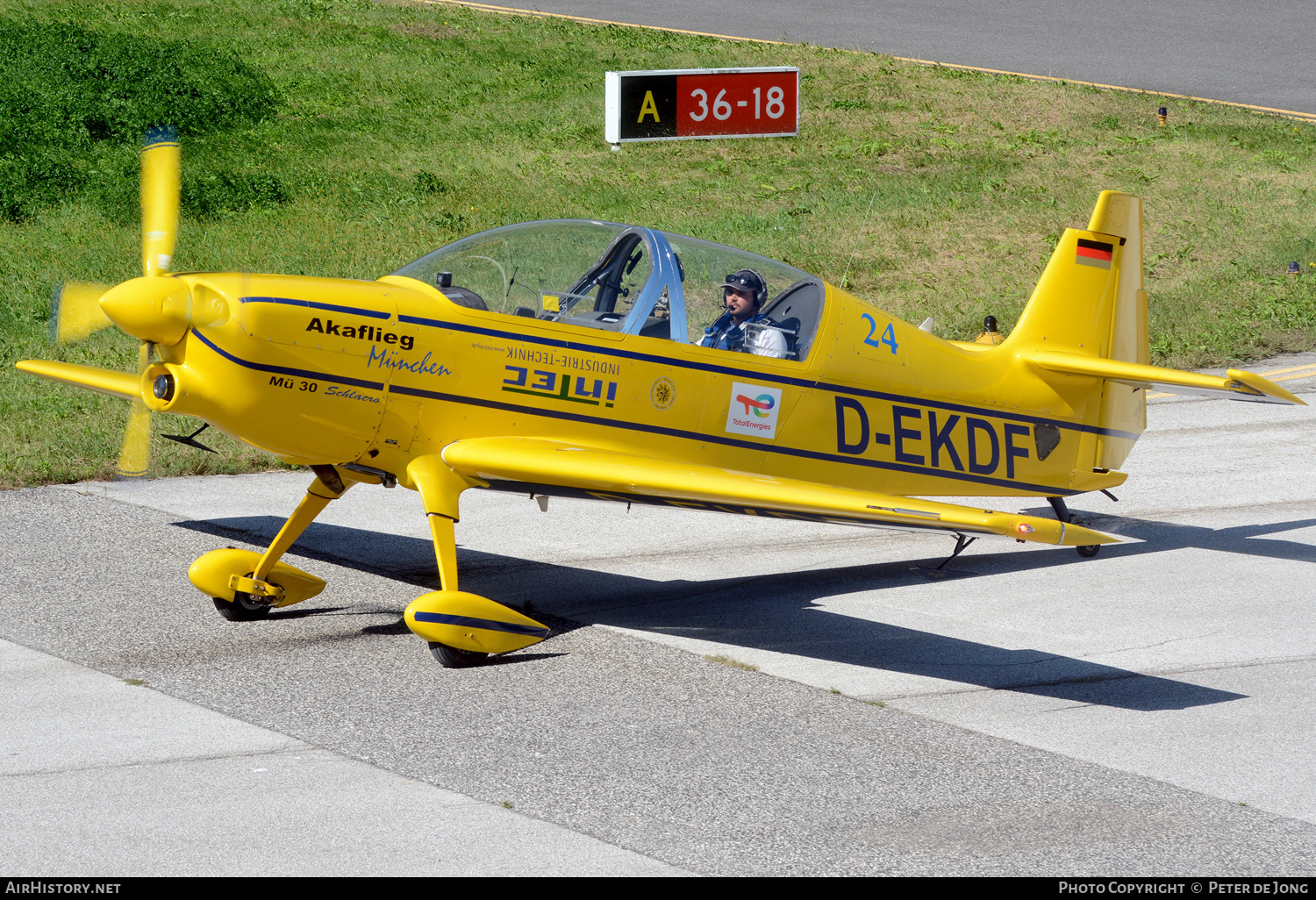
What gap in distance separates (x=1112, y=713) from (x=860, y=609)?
6.85 ft

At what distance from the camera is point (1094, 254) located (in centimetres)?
977

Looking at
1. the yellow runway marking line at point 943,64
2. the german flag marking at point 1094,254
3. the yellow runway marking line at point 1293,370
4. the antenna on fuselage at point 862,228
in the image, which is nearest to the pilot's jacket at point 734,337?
the german flag marking at point 1094,254

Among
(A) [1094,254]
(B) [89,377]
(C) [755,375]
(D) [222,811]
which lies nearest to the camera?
(D) [222,811]

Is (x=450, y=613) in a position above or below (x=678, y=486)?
below

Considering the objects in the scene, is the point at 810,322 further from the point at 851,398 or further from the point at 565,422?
the point at 565,422

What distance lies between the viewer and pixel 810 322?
8523 mm

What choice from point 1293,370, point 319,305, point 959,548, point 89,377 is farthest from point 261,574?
point 1293,370

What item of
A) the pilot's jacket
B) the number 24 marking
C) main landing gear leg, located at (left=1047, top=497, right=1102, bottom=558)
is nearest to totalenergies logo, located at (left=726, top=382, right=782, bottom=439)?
the pilot's jacket

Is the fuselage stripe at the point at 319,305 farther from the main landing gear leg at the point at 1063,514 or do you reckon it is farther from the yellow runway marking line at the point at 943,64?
the yellow runway marking line at the point at 943,64

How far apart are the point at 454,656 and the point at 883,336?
11.3 ft

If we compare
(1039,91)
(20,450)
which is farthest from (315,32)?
(20,450)

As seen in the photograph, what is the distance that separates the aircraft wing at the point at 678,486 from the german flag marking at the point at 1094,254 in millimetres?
3221

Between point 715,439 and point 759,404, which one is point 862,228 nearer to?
point 759,404

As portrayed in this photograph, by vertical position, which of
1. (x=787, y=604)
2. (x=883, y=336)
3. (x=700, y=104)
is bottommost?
(x=787, y=604)
